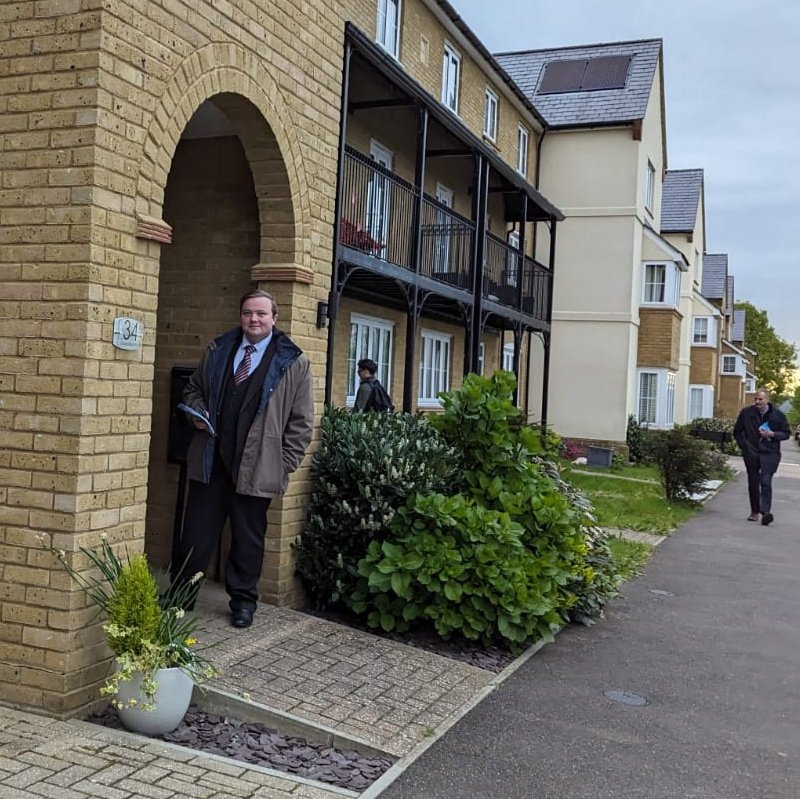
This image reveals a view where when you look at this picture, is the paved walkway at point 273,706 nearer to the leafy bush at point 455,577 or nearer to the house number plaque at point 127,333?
the leafy bush at point 455,577

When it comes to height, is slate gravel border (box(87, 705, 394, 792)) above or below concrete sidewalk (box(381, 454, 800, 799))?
above

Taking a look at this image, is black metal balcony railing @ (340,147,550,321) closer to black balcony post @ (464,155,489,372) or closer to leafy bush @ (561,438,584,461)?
black balcony post @ (464,155,489,372)

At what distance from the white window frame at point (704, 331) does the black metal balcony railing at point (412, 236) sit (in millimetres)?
27799

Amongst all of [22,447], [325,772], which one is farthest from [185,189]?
[325,772]

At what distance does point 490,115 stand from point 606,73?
6630 millimetres

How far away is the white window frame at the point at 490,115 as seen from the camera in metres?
18.5

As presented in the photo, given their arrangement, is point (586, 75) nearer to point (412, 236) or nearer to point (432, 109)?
point (432, 109)

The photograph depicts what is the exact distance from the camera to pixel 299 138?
234 inches

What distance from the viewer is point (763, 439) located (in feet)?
42.4

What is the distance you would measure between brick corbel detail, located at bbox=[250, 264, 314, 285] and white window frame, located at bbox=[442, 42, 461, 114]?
1134 cm

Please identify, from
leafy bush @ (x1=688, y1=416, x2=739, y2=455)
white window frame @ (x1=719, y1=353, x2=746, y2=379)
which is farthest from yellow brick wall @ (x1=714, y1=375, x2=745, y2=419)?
leafy bush @ (x1=688, y1=416, x2=739, y2=455)

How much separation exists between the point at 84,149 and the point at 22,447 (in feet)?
4.72

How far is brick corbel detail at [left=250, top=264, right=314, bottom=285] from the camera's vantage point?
5.89 meters

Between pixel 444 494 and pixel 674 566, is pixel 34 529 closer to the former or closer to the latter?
pixel 444 494
